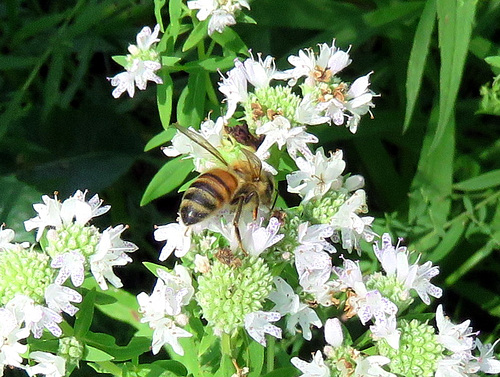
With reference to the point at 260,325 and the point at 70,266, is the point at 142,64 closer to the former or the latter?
the point at 70,266

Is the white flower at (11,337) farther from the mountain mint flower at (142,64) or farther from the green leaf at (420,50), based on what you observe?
the green leaf at (420,50)

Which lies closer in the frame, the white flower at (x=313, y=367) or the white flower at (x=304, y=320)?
the white flower at (x=313, y=367)

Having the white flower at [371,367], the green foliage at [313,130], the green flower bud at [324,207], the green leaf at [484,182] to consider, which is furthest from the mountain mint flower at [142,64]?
the green leaf at [484,182]

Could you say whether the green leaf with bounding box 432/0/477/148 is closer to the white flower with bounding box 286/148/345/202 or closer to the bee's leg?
the white flower with bounding box 286/148/345/202

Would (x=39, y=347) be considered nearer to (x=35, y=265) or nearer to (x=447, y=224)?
(x=35, y=265)

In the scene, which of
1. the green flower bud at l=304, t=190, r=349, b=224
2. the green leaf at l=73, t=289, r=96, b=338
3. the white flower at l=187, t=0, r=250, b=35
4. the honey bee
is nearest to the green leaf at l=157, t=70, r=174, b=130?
the white flower at l=187, t=0, r=250, b=35

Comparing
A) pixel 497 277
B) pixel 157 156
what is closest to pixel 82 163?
pixel 157 156

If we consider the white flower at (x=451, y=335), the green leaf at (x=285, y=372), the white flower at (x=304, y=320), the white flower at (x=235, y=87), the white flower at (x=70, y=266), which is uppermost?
the white flower at (x=235, y=87)

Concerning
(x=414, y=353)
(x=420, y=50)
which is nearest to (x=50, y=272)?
(x=414, y=353)
